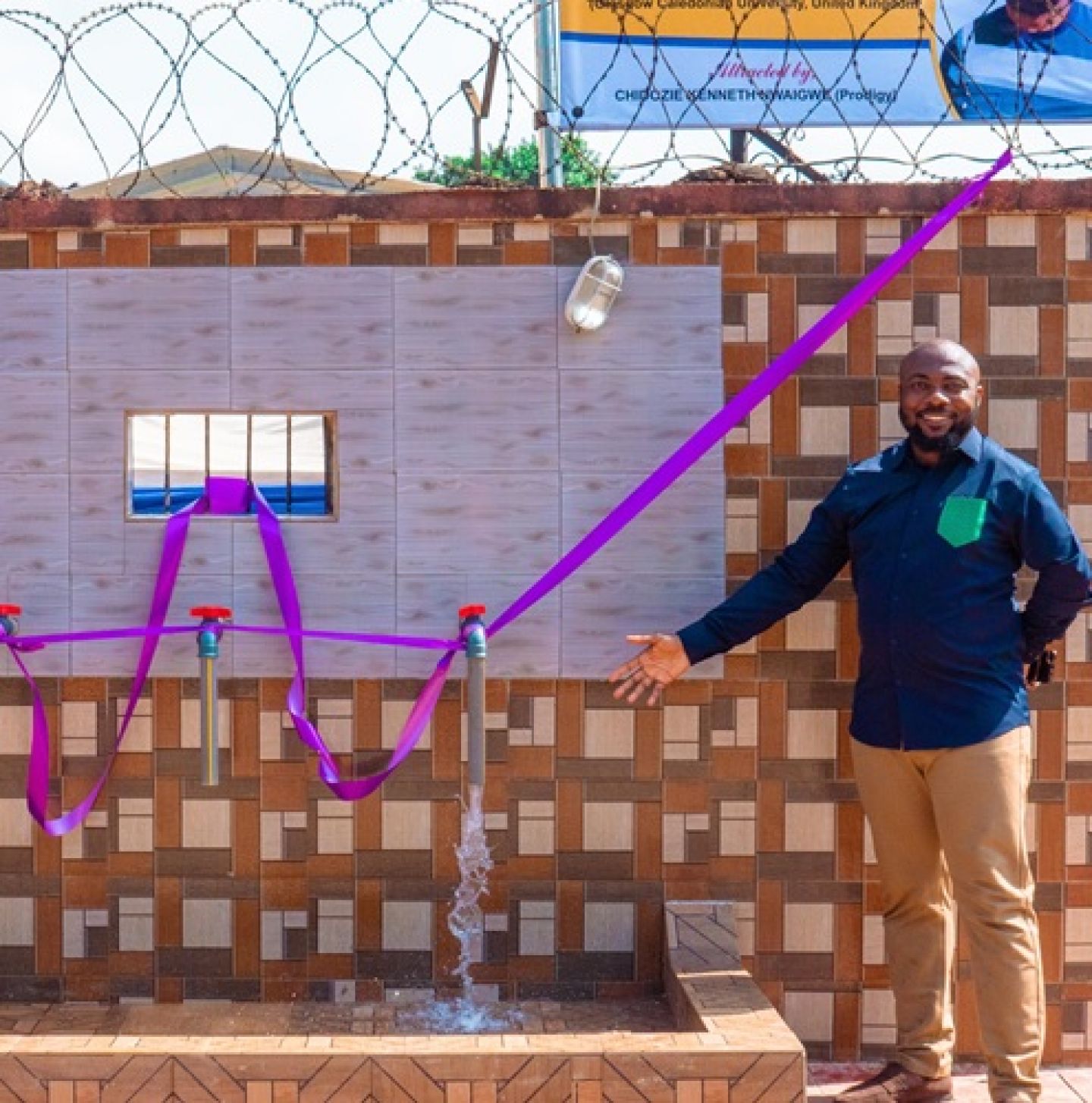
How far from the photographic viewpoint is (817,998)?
14.2ft

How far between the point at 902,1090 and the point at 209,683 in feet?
6.30

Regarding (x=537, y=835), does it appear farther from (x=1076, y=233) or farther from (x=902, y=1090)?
(x=1076, y=233)

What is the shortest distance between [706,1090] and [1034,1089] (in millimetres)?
768

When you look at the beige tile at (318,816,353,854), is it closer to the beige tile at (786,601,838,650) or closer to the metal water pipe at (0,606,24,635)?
the metal water pipe at (0,606,24,635)

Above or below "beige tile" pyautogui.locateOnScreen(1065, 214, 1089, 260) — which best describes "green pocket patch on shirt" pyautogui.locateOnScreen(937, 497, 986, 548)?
below

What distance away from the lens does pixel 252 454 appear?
438cm

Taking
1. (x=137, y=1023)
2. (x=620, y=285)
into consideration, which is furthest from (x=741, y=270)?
(x=137, y=1023)

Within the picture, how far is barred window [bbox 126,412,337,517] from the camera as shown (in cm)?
437

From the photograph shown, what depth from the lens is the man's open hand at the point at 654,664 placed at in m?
4.07

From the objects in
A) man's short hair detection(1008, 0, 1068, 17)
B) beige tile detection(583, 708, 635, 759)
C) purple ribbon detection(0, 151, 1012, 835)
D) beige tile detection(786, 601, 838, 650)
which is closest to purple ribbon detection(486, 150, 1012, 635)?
purple ribbon detection(0, 151, 1012, 835)

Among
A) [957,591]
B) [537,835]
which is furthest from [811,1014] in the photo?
[957,591]

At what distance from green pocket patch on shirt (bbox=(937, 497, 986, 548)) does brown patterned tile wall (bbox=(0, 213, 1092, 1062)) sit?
574mm

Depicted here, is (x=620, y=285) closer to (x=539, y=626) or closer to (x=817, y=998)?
(x=539, y=626)

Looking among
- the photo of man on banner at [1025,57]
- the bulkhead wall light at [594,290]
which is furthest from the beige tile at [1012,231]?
the photo of man on banner at [1025,57]
